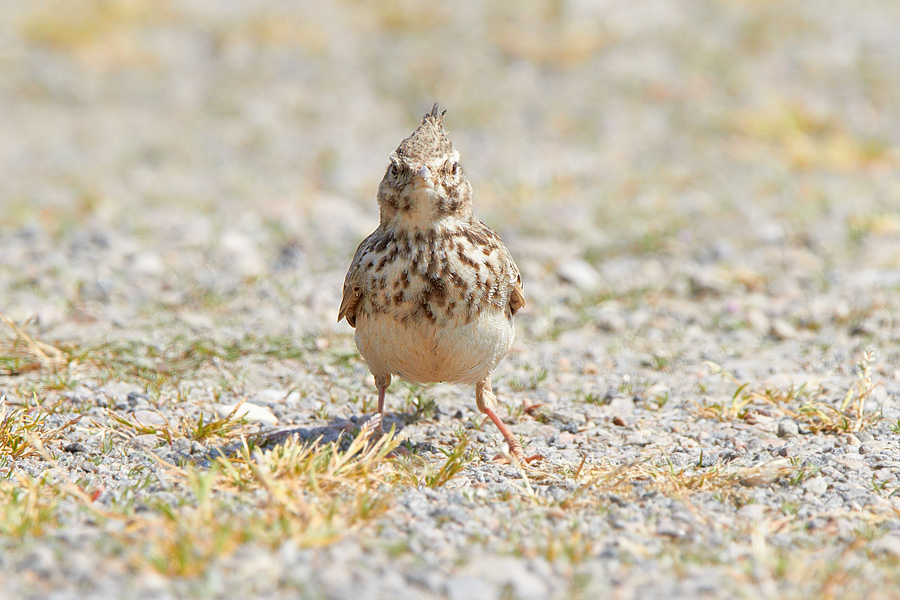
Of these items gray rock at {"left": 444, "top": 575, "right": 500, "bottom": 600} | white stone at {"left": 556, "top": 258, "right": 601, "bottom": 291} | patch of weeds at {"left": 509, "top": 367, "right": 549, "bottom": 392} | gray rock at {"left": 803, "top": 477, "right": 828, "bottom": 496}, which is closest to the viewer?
gray rock at {"left": 444, "top": 575, "right": 500, "bottom": 600}

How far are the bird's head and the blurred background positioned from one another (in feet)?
7.86

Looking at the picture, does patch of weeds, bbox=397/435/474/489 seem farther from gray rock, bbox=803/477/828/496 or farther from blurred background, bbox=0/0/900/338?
blurred background, bbox=0/0/900/338

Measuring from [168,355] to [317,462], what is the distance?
243 cm

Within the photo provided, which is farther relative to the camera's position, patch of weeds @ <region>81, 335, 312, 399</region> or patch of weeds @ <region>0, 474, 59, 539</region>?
patch of weeds @ <region>81, 335, 312, 399</region>

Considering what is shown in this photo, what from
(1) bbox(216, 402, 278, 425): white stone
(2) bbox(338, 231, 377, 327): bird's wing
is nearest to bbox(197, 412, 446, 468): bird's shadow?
(1) bbox(216, 402, 278, 425): white stone

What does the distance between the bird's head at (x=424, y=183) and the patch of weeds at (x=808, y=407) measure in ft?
6.06

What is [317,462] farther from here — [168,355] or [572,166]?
[572,166]

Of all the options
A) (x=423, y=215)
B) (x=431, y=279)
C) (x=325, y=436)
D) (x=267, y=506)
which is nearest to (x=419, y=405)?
(x=325, y=436)

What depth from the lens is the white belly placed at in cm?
A: 457

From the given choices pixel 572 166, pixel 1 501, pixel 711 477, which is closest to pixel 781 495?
pixel 711 477

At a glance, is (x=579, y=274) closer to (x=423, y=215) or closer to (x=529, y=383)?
(x=529, y=383)

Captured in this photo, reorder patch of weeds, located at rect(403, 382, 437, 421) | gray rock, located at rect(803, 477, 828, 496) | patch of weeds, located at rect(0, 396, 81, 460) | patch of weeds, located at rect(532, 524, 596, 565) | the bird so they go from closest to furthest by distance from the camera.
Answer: patch of weeds, located at rect(532, 524, 596, 565)
gray rock, located at rect(803, 477, 828, 496)
patch of weeds, located at rect(0, 396, 81, 460)
the bird
patch of weeds, located at rect(403, 382, 437, 421)

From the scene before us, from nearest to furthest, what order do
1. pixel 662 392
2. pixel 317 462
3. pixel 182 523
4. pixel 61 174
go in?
pixel 182 523, pixel 317 462, pixel 662 392, pixel 61 174

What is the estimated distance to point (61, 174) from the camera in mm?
10195
